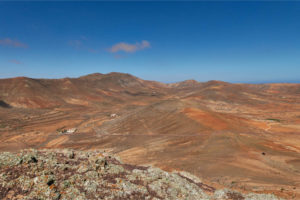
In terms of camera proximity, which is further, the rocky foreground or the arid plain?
the arid plain

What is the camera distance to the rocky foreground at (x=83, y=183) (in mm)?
7320

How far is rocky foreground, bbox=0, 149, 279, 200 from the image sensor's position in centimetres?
732

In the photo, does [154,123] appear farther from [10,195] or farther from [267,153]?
[10,195]

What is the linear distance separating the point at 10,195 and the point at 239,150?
900 inches

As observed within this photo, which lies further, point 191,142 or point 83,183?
point 191,142

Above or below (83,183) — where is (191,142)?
below

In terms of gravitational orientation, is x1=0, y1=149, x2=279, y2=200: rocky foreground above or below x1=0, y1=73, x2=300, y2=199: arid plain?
above

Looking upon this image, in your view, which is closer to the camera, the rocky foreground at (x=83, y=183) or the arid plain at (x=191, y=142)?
the rocky foreground at (x=83, y=183)

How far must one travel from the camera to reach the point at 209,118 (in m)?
33.6

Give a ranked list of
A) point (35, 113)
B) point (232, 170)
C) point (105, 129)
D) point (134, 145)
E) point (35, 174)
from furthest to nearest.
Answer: point (35, 113)
point (105, 129)
point (134, 145)
point (232, 170)
point (35, 174)

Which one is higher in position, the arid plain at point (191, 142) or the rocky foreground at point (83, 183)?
the rocky foreground at point (83, 183)

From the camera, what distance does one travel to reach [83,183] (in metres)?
8.34

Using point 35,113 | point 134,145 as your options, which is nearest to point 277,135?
point 134,145

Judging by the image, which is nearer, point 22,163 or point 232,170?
point 22,163
